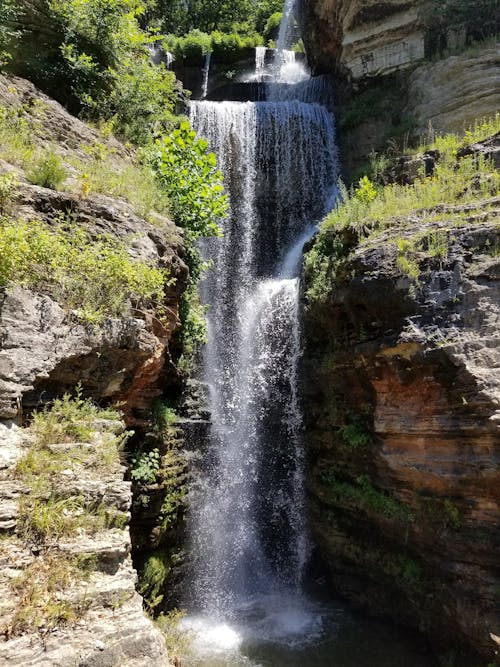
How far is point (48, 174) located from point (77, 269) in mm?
1734

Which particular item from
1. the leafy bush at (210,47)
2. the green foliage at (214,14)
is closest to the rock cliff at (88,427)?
the leafy bush at (210,47)

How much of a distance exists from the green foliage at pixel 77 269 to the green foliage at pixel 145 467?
2329 millimetres

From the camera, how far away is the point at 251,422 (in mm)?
9336

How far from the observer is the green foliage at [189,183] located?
27.1ft

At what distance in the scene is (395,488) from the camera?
271 inches

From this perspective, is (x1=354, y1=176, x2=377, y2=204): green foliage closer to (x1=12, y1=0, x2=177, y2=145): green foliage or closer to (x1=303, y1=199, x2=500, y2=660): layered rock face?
(x1=303, y1=199, x2=500, y2=660): layered rock face

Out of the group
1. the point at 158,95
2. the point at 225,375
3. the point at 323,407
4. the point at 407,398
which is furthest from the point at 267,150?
the point at 407,398

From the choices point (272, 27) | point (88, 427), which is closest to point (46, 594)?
point (88, 427)

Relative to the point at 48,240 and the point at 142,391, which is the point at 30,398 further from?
A: the point at 142,391

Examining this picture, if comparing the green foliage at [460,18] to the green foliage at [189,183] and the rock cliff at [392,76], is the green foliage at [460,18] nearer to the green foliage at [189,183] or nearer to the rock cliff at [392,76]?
the rock cliff at [392,76]

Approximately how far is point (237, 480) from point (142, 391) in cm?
326

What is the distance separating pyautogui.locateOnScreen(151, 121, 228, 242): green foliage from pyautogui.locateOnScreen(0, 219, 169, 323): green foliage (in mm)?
2658

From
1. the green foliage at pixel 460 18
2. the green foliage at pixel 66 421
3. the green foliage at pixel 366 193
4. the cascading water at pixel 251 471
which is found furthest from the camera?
the green foliage at pixel 460 18

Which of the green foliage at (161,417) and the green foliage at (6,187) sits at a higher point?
the green foliage at (6,187)
